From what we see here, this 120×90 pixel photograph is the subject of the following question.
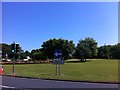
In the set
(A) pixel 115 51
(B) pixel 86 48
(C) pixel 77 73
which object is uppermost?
(B) pixel 86 48

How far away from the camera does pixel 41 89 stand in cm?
1808

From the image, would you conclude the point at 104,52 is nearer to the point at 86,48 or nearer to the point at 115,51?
the point at 115,51

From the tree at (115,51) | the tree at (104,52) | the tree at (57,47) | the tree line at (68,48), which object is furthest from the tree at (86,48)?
the tree at (104,52)

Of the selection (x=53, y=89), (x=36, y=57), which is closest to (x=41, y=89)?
(x=53, y=89)

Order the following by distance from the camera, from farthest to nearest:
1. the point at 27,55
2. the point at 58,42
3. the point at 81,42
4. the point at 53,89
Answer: the point at 27,55 < the point at 81,42 < the point at 58,42 < the point at 53,89

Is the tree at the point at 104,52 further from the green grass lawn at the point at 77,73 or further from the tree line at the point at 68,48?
the green grass lawn at the point at 77,73

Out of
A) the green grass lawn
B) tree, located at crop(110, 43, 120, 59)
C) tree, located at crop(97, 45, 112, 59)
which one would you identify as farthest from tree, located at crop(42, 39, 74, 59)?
the green grass lawn

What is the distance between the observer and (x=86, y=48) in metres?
134

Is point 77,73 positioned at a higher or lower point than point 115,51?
lower

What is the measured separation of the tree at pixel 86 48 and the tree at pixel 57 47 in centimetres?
463

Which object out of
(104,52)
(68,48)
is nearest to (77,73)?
(68,48)

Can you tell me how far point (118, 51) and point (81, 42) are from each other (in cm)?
2593

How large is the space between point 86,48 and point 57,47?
1328 cm

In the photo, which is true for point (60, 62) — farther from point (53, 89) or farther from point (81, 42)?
point (81, 42)
